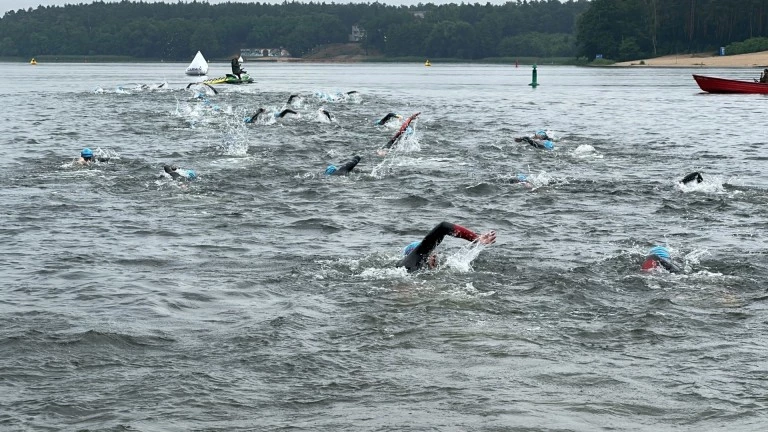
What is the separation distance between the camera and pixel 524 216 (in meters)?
18.4

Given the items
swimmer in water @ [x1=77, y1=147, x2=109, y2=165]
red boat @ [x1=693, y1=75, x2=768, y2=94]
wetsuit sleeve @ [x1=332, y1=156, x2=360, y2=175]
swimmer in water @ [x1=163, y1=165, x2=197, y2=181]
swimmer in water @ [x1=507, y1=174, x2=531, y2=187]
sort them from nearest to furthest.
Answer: swimmer in water @ [x1=163, y1=165, x2=197, y2=181] < swimmer in water @ [x1=507, y1=174, x2=531, y2=187] < wetsuit sleeve @ [x1=332, y1=156, x2=360, y2=175] < swimmer in water @ [x1=77, y1=147, x2=109, y2=165] < red boat @ [x1=693, y1=75, x2=768, y2=94]

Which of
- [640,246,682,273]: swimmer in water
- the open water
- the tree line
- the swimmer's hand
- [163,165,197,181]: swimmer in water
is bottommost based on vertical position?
the open water

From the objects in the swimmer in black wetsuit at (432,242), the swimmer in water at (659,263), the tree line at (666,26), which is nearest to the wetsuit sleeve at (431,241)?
the swimmer in black wetsuit at (432,242)

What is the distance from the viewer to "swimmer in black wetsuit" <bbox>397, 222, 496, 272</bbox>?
510 inches

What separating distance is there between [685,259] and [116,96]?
169 feet

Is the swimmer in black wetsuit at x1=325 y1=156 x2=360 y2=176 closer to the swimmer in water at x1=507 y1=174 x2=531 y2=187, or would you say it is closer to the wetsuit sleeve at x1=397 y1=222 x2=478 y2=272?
the swimmer in water at x1=507 y1=174 x2=531 y2=187

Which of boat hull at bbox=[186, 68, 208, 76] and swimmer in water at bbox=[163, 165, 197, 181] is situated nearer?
swimmer in water at bbox=[163, 165, 197, 181]

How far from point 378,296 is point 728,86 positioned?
175ft

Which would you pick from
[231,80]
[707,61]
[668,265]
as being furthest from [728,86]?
[707,61]

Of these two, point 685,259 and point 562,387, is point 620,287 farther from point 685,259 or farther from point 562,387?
point 562,387

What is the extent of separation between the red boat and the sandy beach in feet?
182

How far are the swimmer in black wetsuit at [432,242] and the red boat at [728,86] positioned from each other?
4953cm

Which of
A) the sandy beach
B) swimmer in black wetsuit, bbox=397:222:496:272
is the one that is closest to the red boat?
swimmer in black wetsuit, bbox=397:222:496:272

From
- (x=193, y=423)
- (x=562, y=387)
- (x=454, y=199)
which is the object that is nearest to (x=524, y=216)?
(x=454, y=199)
